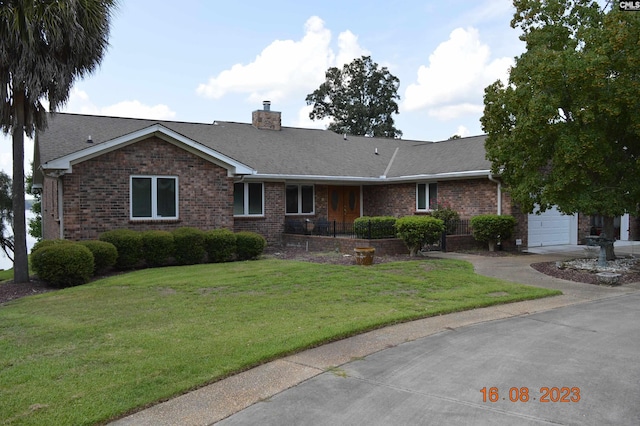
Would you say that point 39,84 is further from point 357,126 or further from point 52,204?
point 357,126

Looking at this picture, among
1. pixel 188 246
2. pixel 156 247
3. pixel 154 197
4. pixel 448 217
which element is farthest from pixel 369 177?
pixel 156 247

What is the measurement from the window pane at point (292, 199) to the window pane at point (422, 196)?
531cm

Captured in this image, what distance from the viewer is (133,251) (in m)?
14.5

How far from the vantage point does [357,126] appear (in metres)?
53.0

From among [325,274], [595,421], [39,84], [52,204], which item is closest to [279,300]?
[325,274]

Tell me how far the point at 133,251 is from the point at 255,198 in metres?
6.84

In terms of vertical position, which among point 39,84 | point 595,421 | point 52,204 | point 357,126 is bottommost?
point 595,421

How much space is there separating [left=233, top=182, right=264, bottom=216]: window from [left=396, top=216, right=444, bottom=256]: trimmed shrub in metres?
6.44

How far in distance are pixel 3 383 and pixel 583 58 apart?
13.0 metres

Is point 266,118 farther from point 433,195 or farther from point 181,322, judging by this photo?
point 181,322

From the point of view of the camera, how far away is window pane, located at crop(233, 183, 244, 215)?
2003 cm

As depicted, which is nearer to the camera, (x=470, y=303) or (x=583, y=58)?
(x=470, y=303)

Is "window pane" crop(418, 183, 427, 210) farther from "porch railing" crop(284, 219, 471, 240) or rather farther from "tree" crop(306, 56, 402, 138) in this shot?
"tree" crop(306, 56, 402, 138)

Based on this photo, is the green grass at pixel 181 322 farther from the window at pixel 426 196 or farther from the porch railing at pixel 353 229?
the window at pixel 426 196
